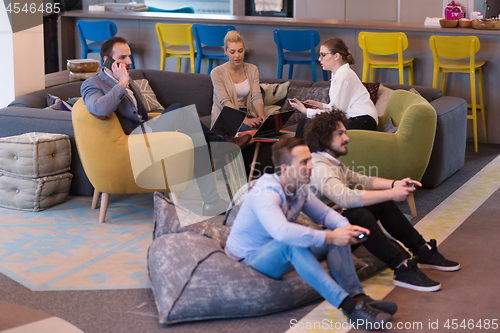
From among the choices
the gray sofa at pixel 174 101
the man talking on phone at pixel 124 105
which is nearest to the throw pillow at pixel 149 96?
the gray sofa at pixel 174 101

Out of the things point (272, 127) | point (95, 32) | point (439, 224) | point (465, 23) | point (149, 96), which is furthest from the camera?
point (95, 32)

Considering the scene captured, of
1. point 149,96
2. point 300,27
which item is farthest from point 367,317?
point 300,27

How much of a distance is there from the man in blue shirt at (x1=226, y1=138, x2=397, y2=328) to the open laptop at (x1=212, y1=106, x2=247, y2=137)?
58.9 inches

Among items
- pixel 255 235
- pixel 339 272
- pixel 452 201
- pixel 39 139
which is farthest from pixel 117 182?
pixel 452 201

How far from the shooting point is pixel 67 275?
2809 mm

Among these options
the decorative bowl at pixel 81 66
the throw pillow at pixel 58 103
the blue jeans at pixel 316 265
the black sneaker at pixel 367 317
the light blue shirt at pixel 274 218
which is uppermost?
the decorative bowl at pixel 81 66

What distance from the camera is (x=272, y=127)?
389 cm

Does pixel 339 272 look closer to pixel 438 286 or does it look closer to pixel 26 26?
pixel 438 286

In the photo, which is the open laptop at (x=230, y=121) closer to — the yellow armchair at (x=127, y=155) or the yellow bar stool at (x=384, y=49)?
the yellow armchair at (x=127, y=155)

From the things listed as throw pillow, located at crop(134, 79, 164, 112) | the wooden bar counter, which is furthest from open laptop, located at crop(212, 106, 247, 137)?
the wooden bar counter

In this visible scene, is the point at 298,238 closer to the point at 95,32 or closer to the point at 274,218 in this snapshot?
the point at 274,218

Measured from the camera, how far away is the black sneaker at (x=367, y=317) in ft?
7.43

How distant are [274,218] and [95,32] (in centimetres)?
→ 517

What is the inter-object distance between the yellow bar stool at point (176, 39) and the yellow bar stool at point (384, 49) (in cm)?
194
